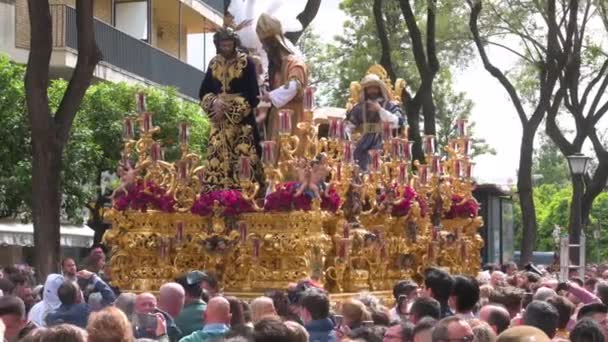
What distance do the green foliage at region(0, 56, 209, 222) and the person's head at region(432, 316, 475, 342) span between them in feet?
57.7

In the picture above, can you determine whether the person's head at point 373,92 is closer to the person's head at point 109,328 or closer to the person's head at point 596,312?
the person's head at point 596,312

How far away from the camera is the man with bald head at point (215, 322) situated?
847 centimetres

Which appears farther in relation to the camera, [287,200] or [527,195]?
[527,195]

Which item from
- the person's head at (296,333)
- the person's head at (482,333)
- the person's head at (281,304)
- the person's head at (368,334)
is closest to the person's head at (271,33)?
the person's head at (281,304)

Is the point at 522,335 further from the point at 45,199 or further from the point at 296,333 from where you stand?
the point at 45,199

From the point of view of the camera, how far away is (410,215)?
16.9 m

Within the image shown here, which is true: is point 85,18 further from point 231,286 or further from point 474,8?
point 474,8

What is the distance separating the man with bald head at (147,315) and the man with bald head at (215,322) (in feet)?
1.02

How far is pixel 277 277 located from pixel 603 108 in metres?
17.1

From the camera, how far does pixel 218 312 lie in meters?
8.52

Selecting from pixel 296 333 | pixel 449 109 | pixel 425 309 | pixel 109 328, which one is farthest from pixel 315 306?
pixel 449 109

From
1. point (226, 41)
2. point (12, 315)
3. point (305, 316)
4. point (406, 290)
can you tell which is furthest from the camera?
point (226, 41)

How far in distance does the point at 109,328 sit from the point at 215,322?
6.30 ft

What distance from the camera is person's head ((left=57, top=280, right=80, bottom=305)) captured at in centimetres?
1059
